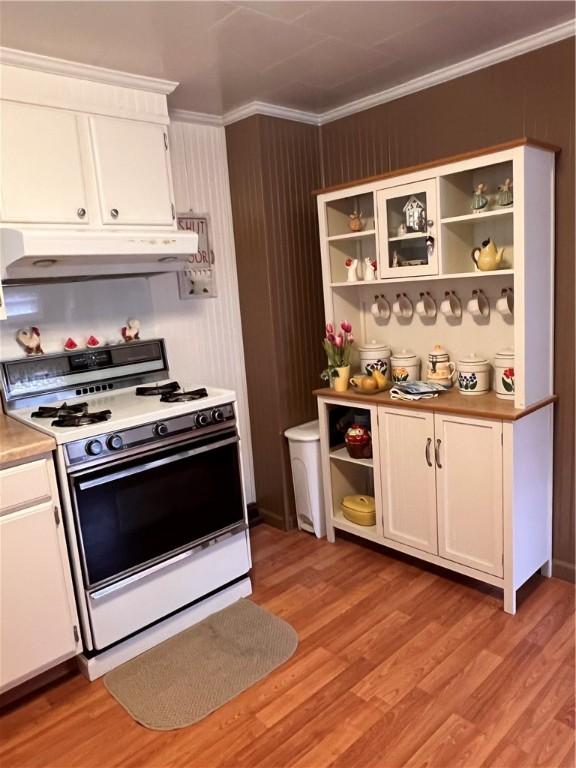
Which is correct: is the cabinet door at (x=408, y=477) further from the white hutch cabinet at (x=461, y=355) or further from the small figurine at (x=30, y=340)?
the small figurine at (x=30, y=340)

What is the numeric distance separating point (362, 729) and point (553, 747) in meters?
0.59

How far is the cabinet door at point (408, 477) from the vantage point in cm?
266

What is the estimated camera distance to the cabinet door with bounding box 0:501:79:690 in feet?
6.64

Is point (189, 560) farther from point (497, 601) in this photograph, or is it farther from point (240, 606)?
A: point (497, 601)

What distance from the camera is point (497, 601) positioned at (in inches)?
100

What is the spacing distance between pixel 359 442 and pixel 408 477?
1.13ft

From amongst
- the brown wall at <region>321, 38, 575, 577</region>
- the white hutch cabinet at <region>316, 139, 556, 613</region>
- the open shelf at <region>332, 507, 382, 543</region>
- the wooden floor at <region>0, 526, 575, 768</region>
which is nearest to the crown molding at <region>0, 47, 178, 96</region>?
the white hutch cabinet at <region>316, 139, 556, 613</region>

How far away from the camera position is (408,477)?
2.77 meters

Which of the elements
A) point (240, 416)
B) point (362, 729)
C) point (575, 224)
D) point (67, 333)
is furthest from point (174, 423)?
point (575, 224)

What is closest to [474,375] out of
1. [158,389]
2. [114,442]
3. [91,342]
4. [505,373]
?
[505,373]

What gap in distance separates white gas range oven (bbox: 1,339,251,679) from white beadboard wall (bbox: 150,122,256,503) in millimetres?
376

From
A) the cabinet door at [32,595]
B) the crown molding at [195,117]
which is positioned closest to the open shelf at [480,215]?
the crown molding at [195,117]

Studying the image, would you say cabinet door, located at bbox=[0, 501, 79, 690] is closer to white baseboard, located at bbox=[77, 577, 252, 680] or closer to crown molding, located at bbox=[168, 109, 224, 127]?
white baseboard, located at bbox=[77, 577, 252, 680]

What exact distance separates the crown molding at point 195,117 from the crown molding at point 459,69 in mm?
591
